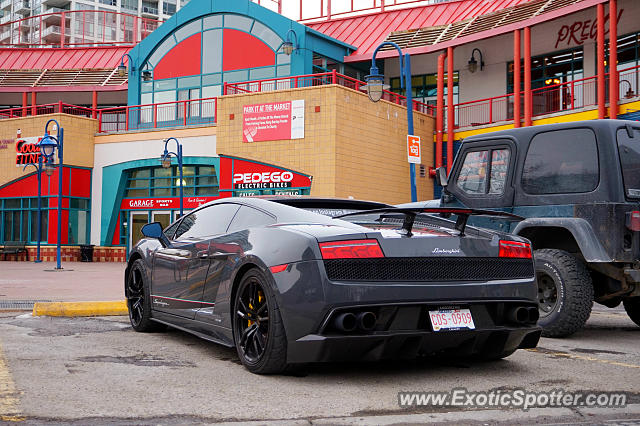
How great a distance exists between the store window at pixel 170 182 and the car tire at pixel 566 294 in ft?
72.5

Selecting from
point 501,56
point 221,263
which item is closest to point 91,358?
point 221,263

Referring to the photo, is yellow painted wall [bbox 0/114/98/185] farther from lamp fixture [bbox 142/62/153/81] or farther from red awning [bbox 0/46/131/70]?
red awning [bbox 0/46/131/70]

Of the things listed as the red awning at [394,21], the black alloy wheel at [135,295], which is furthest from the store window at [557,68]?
the black alloy wheel at [135,295]

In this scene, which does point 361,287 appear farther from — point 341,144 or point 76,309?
point 341,144

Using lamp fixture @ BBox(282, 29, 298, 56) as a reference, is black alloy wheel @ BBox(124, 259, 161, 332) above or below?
below

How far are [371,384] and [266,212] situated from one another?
1.57m

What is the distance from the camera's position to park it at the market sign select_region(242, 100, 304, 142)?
85.8ft

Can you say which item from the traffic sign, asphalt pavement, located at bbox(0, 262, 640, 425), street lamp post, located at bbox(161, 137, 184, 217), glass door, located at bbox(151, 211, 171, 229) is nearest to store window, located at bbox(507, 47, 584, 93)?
the traffic sign

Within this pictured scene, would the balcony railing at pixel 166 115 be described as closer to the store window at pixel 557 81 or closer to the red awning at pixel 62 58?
the red awning at pixel 62 58

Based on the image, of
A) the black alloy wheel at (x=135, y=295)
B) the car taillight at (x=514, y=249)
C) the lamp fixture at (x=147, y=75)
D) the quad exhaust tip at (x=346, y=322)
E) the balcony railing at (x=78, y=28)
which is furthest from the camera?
the balcony railing at (x=78, y=28)

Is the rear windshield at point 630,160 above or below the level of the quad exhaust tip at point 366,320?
above

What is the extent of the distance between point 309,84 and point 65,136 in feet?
37.2

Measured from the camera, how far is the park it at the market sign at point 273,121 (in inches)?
1029

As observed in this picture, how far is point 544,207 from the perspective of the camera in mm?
7500
